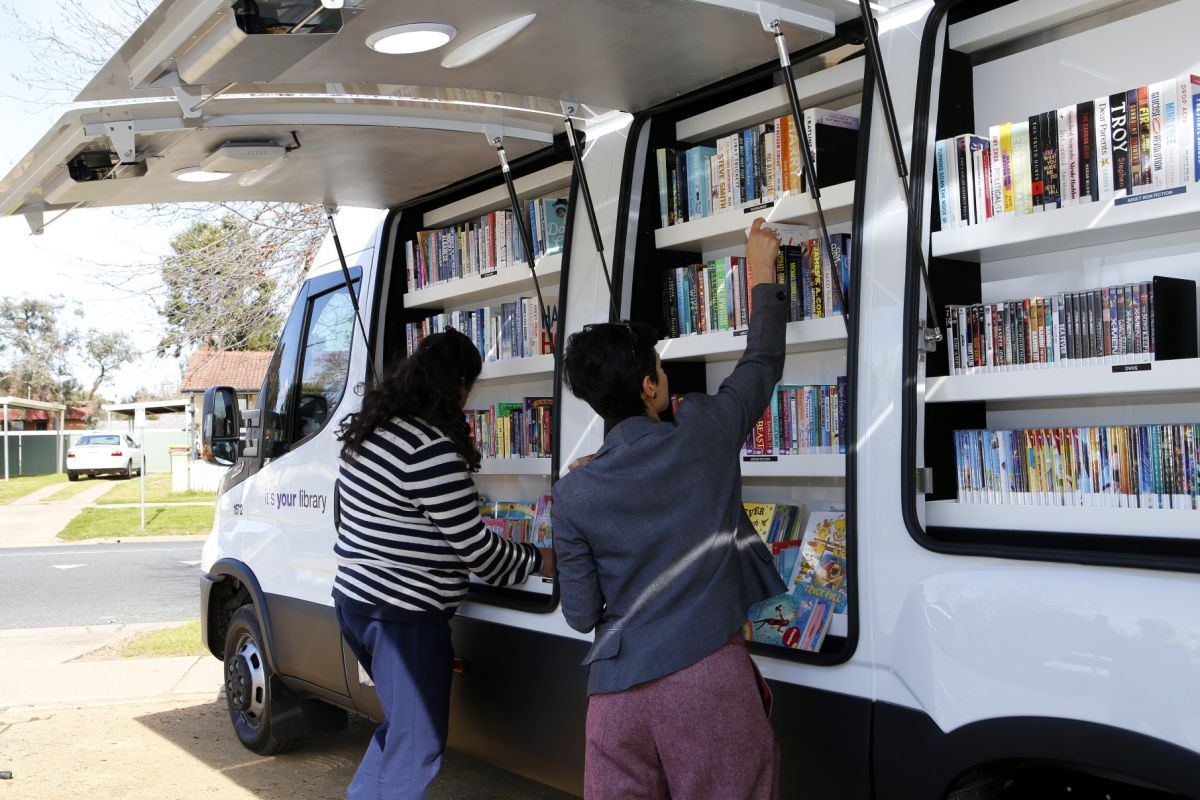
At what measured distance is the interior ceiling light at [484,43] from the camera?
3.13 metres

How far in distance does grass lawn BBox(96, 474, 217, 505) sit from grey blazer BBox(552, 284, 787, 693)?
25.9 metres

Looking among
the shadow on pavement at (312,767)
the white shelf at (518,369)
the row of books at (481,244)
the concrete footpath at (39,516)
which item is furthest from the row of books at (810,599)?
the concrete footpath at (39,516)

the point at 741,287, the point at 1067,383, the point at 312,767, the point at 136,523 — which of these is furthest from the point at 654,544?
the point at 136,523

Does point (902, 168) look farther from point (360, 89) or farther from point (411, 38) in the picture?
point (360, 89)

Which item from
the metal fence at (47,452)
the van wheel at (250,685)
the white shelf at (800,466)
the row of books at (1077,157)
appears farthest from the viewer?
the metal fence at (47,452)

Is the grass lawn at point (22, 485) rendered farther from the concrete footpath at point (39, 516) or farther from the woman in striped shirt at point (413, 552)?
the woman in striped shirt at point (413, 552)

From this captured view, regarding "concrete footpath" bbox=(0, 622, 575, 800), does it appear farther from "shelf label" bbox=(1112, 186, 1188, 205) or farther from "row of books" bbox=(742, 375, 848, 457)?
"shelf label" bbox=(1112, 186, 1188, 205)

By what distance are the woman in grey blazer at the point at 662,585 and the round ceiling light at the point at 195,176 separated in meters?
2.33

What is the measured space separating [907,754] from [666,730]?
567 millimetres

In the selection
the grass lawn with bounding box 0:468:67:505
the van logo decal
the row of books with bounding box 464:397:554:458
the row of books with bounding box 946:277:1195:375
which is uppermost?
the row of books with bounding box 946:277:1195:375

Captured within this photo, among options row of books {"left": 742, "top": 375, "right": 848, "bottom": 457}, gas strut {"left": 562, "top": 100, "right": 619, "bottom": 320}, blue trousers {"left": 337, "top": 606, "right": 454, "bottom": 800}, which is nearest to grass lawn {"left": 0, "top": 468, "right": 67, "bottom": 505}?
blue trousers {"left": 337, "top": 606, "right": 454, "bottom": 800}

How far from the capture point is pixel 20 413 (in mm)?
55438

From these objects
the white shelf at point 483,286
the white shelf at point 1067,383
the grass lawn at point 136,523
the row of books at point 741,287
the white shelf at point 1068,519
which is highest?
the white shelf at point 483,286

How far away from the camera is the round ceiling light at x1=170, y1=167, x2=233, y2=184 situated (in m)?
4.51
